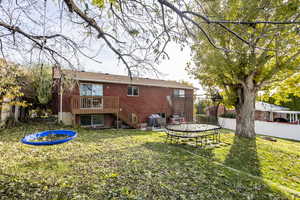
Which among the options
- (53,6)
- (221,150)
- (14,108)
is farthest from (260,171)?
(14,108)

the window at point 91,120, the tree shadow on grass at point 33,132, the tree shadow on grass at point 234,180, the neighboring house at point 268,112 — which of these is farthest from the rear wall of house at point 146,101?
the neighboring house at point 268,112

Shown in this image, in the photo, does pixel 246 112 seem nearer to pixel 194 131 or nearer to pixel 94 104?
pixel 194 131

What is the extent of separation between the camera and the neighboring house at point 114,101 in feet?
37.0

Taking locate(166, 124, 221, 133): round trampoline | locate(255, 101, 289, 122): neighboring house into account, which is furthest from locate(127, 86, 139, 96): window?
locate(255, 101, 289, 122): neighboring house

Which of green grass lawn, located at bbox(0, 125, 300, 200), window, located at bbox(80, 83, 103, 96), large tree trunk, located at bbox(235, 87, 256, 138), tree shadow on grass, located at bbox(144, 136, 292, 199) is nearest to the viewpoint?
green grass lawn, located at bbox(0, 125, 300, 200)

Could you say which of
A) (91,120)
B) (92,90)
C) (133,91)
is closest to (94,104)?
(92,90)

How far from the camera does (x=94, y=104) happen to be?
38.9 feet

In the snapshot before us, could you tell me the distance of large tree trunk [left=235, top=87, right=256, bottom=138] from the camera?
30.4ft

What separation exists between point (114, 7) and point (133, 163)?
4.22m

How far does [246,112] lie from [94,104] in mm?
10703

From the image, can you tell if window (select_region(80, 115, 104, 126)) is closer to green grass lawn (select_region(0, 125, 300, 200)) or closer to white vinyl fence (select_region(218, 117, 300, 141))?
green grass lawn (select_region(0, 125, 300, 200))

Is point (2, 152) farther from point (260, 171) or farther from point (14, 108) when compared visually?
point (260, 171)

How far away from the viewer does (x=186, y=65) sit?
10.7 metres

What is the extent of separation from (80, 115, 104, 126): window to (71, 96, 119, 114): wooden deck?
1177mm
